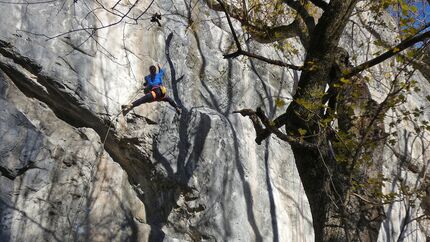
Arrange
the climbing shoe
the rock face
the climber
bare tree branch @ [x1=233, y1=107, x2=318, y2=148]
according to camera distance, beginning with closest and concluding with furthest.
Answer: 1. bare tree branch @ [x1=233, y1=107, x2=318, y2=148]
2. the rock face
3. the climbing shoe
4. the climber

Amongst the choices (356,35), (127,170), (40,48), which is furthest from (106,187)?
(356,35)

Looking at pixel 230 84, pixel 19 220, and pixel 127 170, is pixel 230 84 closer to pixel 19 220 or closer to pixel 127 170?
pixel 127 170

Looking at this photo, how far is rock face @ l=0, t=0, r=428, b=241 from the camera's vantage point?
7.23m

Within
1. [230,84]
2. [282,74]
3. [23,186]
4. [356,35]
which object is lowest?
[23,186]

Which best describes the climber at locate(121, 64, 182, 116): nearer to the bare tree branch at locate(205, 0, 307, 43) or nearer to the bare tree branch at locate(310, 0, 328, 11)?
the bare tree branch at locate(205, 0, 307, 43)

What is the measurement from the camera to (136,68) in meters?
8.79

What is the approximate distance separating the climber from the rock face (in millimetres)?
122

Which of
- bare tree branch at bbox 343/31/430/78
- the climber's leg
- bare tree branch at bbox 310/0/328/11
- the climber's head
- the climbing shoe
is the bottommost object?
bare tree branch at bbox 343/31/430/78

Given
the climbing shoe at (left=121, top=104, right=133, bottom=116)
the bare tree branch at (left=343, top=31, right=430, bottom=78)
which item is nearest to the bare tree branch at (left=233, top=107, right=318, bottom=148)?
the bare tree branch at (left=343, top=31, right=430, bottom=78)

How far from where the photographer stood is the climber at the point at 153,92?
327 inches

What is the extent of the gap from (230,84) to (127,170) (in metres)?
2.62

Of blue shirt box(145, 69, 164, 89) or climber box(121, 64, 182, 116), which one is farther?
blue shirt box(145, 69, 164, 89)

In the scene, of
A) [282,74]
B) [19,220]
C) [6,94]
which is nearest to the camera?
[19,220]

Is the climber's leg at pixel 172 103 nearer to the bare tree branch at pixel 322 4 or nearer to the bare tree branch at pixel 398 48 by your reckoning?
the bare tree branch at pixel 322 4
